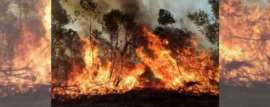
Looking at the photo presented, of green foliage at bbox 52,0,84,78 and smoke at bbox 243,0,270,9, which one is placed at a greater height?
smoke at bbox 243,0,270,9

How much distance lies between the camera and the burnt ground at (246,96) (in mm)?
4332

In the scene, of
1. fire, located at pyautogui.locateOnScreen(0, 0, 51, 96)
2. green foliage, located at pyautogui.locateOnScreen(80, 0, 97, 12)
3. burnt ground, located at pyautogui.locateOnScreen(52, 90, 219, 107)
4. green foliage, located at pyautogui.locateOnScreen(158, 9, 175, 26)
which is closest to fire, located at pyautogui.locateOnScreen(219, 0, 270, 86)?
burnt ground, located at pyautogui.locateOnScreen(52, 90, 219, 107)

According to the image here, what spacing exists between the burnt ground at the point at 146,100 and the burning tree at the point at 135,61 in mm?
78

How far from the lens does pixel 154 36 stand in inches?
175

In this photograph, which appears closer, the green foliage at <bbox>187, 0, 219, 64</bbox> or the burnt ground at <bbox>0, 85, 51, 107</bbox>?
the burnt ground at <bbox>0, 85, 51, 107</bbox>

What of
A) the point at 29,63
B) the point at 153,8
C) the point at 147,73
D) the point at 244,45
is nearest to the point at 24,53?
the point at 29,63

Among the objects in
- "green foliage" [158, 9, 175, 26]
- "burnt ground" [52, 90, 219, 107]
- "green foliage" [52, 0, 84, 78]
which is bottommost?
"burnt ground" [52, 90, 219, 107]

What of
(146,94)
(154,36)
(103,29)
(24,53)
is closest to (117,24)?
(103,29)

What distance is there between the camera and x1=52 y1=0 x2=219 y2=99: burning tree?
14.4 ft

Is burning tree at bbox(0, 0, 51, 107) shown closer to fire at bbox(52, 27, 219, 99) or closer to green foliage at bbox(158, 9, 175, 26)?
fire at bbox(52, 27, 219, 99)

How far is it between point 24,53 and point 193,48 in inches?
101

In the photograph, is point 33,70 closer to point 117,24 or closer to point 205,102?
point 117,24

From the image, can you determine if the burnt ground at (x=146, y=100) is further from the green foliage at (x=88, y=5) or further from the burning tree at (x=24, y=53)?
the green foliage at (x=88, y=5)

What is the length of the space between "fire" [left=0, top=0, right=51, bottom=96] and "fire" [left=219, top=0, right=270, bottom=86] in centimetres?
269
